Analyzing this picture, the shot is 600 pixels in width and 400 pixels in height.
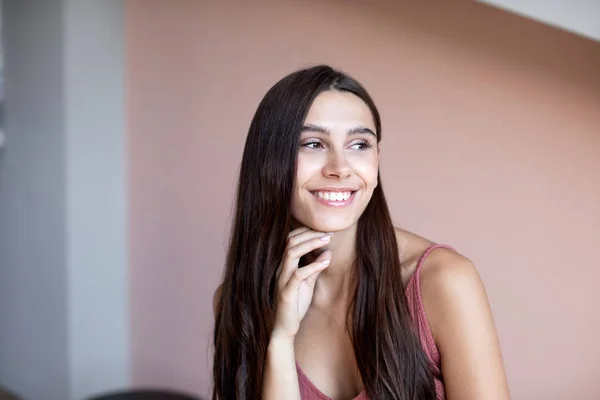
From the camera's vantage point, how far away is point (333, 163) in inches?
54.7

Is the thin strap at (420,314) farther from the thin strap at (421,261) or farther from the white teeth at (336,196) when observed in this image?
the white teeth at (336,196)

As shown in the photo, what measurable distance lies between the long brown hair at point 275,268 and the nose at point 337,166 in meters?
0.07

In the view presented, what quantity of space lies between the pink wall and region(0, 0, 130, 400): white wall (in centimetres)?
36

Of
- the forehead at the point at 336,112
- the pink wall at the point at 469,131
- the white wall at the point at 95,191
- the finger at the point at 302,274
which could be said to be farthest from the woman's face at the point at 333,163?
the white wall at the point at 95,191

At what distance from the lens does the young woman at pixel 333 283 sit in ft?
4.61

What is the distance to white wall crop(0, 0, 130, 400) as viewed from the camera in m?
2.67

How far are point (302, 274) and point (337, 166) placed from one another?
0.26 metres

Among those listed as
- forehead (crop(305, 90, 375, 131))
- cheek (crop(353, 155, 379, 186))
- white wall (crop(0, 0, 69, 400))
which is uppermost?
forehead (crop(305, 90, 375, 131))

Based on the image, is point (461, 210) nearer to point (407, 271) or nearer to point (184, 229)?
point (407, 271)

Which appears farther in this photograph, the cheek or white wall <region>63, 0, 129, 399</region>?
white wall <region>63, 0, 129, 399</region>

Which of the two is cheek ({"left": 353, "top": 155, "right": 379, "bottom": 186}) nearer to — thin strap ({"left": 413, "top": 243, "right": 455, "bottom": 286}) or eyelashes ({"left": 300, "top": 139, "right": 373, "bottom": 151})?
eyelashes ({"left": 300, "top": 139, "right": 373, "bottom": 151})

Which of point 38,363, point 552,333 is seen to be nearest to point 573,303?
point 552,333

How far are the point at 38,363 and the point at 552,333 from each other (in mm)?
2129

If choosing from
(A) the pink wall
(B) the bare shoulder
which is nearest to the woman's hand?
(B) the bare shoulder
